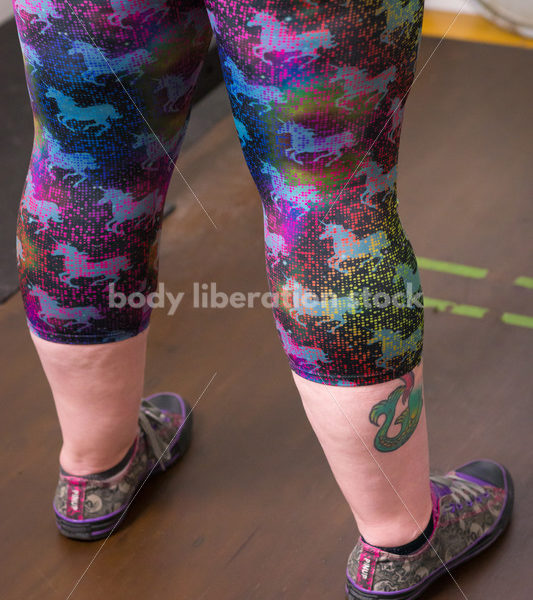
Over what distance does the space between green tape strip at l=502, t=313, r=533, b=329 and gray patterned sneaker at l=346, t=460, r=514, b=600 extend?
0.34 m

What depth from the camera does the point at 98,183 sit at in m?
0.83

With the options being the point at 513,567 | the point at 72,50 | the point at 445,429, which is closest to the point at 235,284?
the point at 445,429

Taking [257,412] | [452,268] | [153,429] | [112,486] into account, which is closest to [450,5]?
[452,268]

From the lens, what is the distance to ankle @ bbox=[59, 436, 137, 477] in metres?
1.04

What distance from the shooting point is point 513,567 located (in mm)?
1006

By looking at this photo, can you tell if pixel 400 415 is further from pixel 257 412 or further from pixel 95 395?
pixel 257 412

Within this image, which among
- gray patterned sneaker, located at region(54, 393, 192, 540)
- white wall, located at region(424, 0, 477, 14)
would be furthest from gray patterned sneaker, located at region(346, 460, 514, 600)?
white wall, located at region(424, 0, 477, 14)

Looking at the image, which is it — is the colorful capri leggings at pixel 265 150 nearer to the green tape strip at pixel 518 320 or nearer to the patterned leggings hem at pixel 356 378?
the patterned leggings hem at pixel 356 378

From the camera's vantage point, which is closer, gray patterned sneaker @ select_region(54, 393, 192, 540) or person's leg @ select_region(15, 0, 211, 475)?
person's leg @ select_region(15, 0, 211, 475)

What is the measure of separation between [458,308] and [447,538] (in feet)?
1.73

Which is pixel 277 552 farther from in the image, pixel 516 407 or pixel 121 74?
pixel 121 74

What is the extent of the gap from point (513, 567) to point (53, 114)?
28.8 inches

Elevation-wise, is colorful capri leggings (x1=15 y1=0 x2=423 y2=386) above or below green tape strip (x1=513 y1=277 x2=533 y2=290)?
above

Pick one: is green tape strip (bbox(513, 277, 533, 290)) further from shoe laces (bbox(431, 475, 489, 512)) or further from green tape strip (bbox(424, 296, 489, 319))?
shoe laces (bbox(431, 475, 489, 512))
